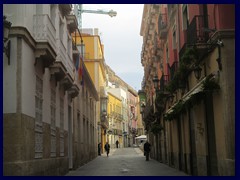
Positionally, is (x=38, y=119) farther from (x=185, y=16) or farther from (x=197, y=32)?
(x=185, y=16)

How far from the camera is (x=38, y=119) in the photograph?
12227mm

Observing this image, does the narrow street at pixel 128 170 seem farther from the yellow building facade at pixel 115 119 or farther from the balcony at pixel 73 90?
the yellow building facade at pixel 115 119

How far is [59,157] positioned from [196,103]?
6.29m

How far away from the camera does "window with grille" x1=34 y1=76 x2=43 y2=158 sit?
1191 cm

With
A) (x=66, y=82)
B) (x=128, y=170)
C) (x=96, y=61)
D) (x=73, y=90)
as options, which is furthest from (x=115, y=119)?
(x=128, y=170)

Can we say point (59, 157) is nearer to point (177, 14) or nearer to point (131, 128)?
point (177, 14)

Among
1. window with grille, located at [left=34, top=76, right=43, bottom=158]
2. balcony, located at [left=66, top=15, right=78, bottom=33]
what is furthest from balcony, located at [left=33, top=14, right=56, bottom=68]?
balcony, located at [left=66, top=15, right=78, bottom=33]

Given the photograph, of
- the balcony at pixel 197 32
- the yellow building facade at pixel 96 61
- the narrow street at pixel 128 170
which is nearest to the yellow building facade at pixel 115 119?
the yellow building facade at pixel 96 61

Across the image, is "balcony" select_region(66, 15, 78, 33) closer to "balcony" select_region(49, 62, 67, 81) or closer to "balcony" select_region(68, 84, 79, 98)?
"balcony" select_region(68, 84, 79, 98)

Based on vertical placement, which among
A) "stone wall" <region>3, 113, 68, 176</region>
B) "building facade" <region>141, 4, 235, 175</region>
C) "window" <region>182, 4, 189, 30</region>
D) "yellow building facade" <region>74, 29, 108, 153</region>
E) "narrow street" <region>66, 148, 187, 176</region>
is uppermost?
"yellow building facade" <region>74, 29, 108, 153</region>

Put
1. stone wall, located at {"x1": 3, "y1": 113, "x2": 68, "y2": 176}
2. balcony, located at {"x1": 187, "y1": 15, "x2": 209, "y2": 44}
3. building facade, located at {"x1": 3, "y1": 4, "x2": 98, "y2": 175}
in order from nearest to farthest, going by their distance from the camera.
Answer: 1. balcony, located at {"x1": 187, "y1": 15, "x2": 209, "y2": 44}
2. stone wall, located at {"x1": 3, "y1": 113, "x2": 68, "y2": 176}
3. building facade, located at {"x1": 3, "y1": 4, "x2": 98, "y2": 175}

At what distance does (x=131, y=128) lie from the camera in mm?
52750

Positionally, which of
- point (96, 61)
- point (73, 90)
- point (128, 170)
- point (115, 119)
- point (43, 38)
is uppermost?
point (96, 61)

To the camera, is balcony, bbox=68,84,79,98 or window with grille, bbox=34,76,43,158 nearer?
window with grille, bbox=34,76,43,158
